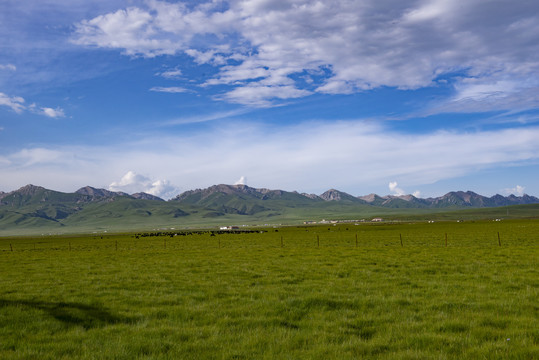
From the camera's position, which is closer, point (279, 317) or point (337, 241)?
point (279, 317)

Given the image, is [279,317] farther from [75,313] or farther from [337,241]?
[337,241]

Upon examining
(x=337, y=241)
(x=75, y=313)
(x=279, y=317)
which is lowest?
(x=337, y=241)

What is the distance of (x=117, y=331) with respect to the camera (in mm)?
12945

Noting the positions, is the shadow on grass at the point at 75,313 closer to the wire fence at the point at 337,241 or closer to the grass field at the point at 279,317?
the grass field at the point at 279,317

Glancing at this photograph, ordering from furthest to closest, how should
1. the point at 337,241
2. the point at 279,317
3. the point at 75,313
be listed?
the point at 337,241 → the point at 75,313 → the point at 279,317

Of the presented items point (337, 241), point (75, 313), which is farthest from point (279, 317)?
point (337, 241)

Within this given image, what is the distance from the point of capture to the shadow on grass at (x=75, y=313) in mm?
14156

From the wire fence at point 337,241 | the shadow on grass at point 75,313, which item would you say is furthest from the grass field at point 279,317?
the wire fence at point 337,241

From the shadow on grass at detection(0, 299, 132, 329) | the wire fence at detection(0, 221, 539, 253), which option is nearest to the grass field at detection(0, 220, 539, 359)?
the shadow on grass at detection(0, 299, 132, 329)

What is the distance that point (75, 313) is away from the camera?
1540 cm

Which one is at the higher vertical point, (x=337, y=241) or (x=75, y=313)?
(x=75, y=313)

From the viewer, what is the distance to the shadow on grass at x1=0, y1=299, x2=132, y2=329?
14.2 m

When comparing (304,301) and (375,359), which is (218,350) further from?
(304,301)

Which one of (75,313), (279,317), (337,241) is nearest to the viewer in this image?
(279,317)
